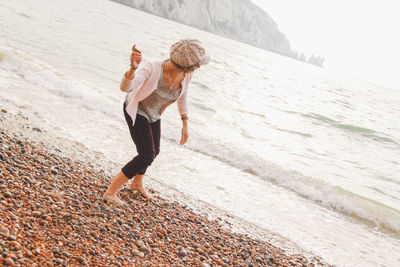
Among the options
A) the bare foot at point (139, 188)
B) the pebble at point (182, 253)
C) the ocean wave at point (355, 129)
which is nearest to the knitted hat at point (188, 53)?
the pebble at point (182, 253)

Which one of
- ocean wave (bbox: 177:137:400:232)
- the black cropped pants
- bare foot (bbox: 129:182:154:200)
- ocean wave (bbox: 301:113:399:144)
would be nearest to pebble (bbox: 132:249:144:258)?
the black cropped pants

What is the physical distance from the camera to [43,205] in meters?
4.03

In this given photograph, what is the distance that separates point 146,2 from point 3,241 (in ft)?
558

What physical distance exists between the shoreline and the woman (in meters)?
0.61

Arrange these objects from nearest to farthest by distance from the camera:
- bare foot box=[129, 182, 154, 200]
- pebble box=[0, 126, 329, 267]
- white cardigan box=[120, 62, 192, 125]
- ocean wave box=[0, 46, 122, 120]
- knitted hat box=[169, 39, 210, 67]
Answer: pebble box=[0, 126, 329, 267], knitted hat box=[169, 39, 210, 67], white cardigan box=[120, 62, 192, 125], bare foot box=[129, 182, 154, 200], ocean wave box=[0, 46, 122, 120]

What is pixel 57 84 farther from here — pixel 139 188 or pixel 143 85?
pixel 143 85

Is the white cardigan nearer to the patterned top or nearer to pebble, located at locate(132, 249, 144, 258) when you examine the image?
the patterned top

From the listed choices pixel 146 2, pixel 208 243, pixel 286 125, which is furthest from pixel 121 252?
pixel 146 2

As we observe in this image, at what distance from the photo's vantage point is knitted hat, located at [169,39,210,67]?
4.11 m

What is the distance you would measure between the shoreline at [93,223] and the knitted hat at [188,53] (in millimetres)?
Result: 2176

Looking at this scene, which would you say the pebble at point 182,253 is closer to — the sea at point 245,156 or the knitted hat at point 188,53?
the knitted hat at point 188,53

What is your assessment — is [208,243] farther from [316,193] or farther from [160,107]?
[316,193]

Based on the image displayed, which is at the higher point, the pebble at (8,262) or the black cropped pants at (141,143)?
the black cropped pants at (141,143)

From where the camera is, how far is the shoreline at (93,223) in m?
3.42
